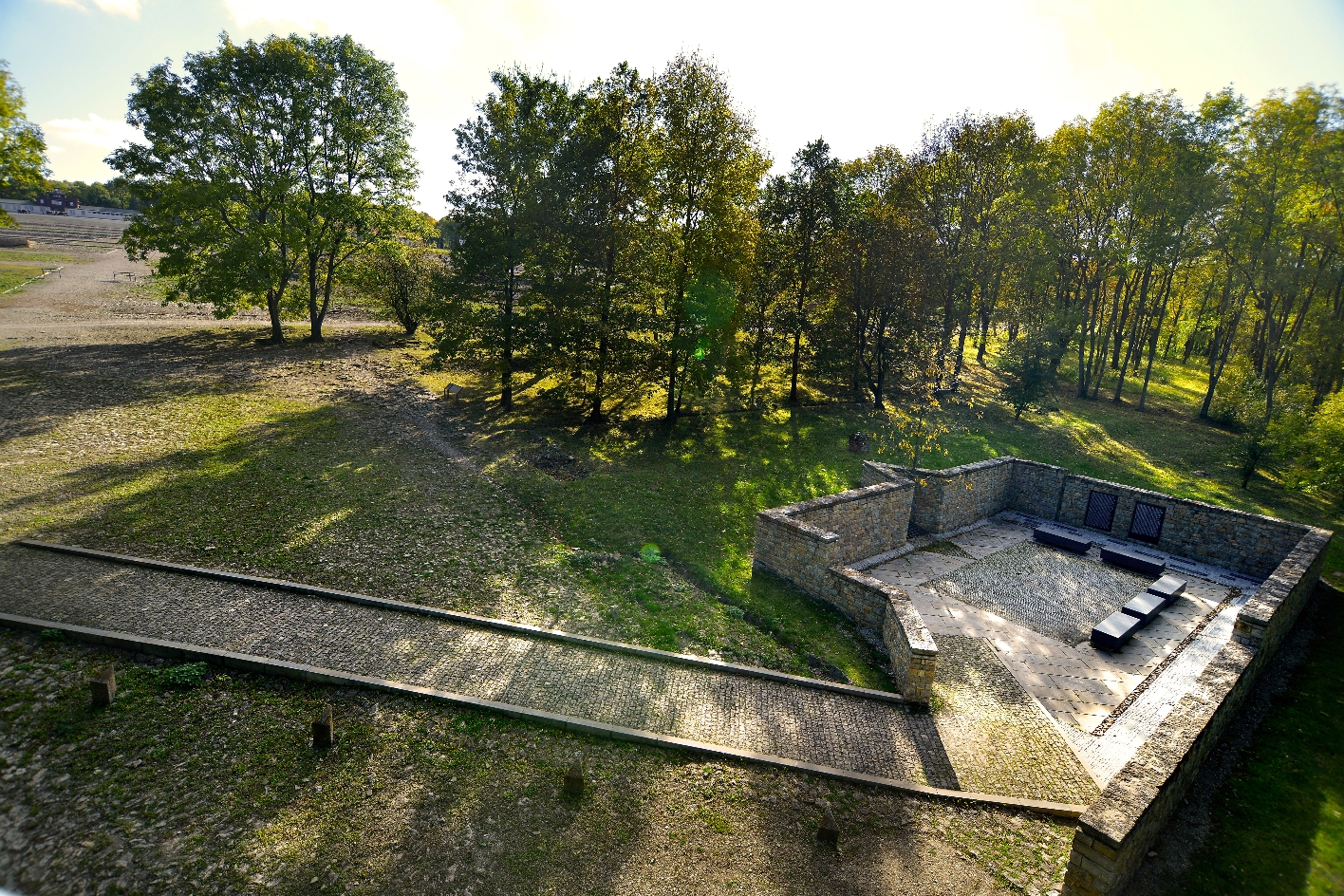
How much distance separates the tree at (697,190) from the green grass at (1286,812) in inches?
774

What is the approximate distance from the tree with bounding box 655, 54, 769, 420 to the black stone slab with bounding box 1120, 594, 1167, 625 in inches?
647

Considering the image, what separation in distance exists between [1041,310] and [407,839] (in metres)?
37.3

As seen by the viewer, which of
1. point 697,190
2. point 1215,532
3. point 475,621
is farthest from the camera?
point 697,190

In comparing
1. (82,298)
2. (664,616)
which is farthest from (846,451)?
(82,298)

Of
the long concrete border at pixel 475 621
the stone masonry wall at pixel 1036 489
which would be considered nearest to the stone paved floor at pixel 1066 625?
the stone masonry wall at pixel 1036 489

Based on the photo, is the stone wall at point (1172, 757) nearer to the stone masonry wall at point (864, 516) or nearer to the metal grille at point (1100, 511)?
the metal grille at point (1100, 511)

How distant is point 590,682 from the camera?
34.4ft

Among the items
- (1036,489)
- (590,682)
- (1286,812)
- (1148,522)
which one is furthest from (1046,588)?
(590,682)

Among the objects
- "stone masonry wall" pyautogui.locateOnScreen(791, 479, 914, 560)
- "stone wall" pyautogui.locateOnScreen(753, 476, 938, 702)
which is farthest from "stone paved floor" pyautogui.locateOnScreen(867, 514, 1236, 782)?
"stone wall" pyautogui.locateOnScreen(753, 476, 938, 702)

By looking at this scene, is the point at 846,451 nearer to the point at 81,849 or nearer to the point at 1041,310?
the point at 1041,310

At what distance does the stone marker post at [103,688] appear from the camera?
28.5 feet

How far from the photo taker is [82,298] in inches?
1465

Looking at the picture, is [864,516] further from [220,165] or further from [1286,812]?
[220,165]

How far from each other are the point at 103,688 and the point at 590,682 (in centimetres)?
685
